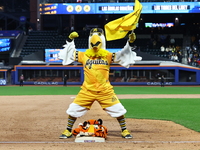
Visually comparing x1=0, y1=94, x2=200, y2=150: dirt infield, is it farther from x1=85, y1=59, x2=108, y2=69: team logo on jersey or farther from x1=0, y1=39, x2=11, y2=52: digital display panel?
x1=0, y1=39, x2=11, y2=52: digital display panel

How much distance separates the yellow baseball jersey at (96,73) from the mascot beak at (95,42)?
0.98 feet

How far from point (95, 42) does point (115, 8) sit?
39.8m

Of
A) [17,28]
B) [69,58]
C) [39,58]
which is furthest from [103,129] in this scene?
[17,28]

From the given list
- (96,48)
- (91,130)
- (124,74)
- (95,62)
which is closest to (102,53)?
(96,48)

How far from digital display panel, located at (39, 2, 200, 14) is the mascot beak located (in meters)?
39.3

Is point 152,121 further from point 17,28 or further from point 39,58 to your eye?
point 17,28

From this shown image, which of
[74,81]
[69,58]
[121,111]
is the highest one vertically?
[69,58]

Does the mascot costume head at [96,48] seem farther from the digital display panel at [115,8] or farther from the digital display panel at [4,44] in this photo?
the digital display panel at [4,44]

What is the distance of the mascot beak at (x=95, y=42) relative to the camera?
32.5 feet

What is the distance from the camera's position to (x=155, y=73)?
153 ft

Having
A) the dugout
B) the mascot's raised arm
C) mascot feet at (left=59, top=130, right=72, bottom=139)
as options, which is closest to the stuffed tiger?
mascot feet at (left=59, top=130, right=72, bottom=139)

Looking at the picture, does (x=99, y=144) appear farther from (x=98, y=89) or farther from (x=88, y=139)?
(x=98, y=89)

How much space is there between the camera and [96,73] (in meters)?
9.73

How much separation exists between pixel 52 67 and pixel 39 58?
3.11 m
